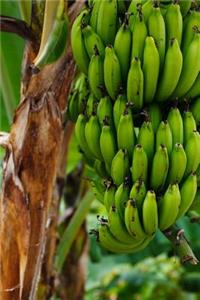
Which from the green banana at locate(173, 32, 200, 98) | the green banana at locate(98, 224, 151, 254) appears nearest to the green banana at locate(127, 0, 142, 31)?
the green banana at locate(173, 32, 200, 98)

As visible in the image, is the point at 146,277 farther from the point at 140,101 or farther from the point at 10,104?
the point at 140,101

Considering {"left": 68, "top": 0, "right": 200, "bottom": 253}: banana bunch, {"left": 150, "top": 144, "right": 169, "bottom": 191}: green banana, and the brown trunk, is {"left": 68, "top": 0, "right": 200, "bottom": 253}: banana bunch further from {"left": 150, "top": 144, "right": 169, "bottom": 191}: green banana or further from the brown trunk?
the brown trunk

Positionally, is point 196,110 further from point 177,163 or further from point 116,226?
point 116,226

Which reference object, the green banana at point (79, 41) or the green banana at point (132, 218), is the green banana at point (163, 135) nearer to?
the green banana at point (132, 218)

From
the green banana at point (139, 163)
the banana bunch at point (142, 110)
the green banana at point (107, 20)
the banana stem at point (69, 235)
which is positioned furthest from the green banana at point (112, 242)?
the banana stem at point (69, 235)

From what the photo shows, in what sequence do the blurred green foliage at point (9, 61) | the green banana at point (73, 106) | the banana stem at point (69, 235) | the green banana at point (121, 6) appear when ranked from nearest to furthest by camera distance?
the green banana at point (121, 6)
the green banana at point (73, 106)
the blurred green foliage at point (9, 61)
the banana stem at point (69, 235)

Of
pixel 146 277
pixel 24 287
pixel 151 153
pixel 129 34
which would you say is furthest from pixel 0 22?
pixel 146 277

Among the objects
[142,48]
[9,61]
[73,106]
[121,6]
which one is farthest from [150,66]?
[9,61]
